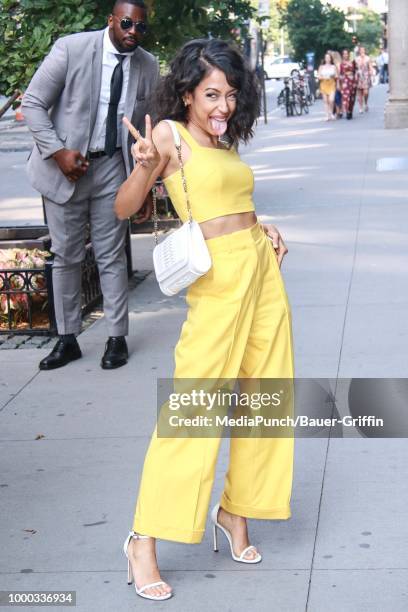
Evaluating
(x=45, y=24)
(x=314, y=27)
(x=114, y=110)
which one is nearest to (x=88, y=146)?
(x=114, y=110)

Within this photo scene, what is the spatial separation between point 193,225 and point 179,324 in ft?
12.9

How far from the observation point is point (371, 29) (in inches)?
3816

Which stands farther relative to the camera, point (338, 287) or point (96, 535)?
point (338, 287)

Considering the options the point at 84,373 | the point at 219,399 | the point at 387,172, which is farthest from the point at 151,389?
the point at 387,172

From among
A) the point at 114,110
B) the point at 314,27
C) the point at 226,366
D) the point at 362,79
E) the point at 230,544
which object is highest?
the point at 114,110

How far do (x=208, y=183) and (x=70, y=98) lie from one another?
2.89 metres

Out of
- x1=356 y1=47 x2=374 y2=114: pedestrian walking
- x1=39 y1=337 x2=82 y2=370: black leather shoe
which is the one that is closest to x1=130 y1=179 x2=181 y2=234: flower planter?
x1=39 y1=337 x2=82 y2=370: black leather shoe

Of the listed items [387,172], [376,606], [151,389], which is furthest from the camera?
[387,172]

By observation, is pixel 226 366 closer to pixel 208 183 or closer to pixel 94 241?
pixel 208 183

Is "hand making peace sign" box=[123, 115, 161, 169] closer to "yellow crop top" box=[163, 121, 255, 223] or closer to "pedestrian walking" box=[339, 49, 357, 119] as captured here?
"yellow crop top" box=[163, 121, 255, 223]

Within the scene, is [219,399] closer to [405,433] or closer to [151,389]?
[405,433]

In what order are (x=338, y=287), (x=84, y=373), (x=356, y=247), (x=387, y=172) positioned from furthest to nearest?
(x=387, y=172) → (x=356, y=247) → (x=338, y=287) → (x=84, y=373)

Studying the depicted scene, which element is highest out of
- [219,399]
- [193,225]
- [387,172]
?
[193,225]

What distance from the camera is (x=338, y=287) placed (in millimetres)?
8680
